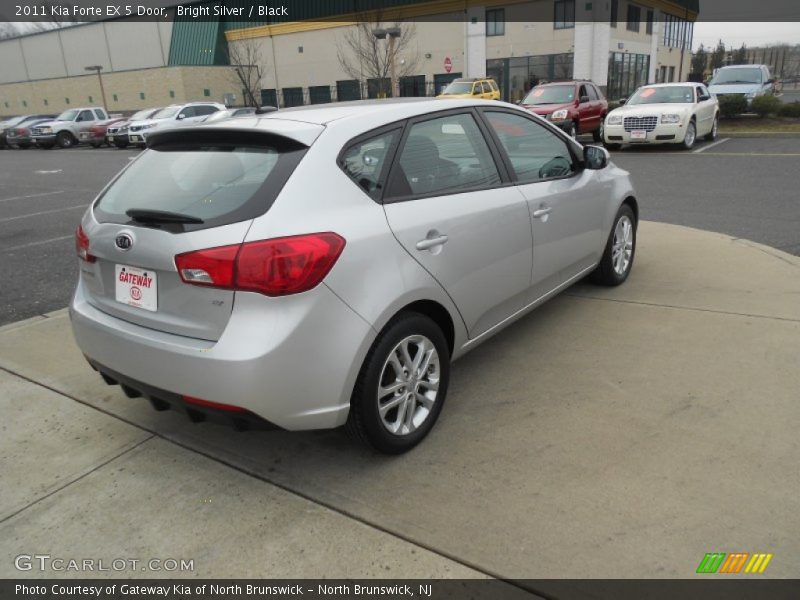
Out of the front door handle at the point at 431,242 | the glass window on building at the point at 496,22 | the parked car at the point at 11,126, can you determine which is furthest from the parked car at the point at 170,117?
the front door handle at the point at 431,242

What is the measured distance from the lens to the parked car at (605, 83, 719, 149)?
47.3 feet

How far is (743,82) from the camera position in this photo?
75.2 feet

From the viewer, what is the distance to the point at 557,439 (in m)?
3.08

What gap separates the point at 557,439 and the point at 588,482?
36 cm

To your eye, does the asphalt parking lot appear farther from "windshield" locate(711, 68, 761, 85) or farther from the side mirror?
"windshield" locate(711, 68, 761, 85)

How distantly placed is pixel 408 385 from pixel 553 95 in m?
16.6

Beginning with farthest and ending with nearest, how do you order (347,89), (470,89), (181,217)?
(347,89) → (470,89) → (181,217)

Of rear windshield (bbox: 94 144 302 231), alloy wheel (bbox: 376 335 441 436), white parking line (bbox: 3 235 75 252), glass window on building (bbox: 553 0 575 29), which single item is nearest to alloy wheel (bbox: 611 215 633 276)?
alloy wheel (bbox: 376 335 441 436)

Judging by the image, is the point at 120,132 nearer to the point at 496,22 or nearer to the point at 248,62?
the point at 496,22

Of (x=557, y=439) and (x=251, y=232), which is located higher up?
(x=251, y=232)

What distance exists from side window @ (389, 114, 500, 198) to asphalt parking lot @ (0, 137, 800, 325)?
3.89 meters

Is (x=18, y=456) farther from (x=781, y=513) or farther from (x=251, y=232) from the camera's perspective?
(x=781, y=513)

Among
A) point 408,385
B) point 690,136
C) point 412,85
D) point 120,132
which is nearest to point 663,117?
point 690,136

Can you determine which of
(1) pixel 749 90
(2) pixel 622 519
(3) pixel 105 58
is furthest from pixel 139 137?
(3) pixel 105 58
